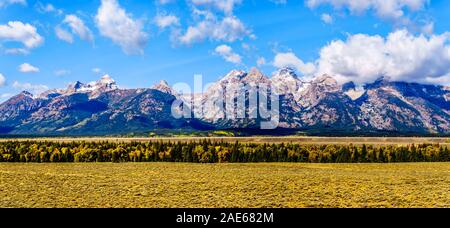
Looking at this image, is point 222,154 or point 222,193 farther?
point 222,154

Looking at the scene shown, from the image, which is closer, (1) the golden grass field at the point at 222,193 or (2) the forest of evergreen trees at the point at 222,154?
(1) the golden grass field at the point at 222,193

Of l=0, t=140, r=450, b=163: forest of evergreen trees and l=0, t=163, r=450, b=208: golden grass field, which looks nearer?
l=0, t=163, r=450, b=208: golden grass field

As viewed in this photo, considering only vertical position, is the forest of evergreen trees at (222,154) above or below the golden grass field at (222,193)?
below

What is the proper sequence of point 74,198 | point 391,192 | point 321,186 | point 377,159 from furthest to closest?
point 377,159
point 321,186
point 391,192
point 74,198

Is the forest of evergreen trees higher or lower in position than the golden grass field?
lower

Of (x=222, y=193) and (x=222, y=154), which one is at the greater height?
(x=222, y=193)
